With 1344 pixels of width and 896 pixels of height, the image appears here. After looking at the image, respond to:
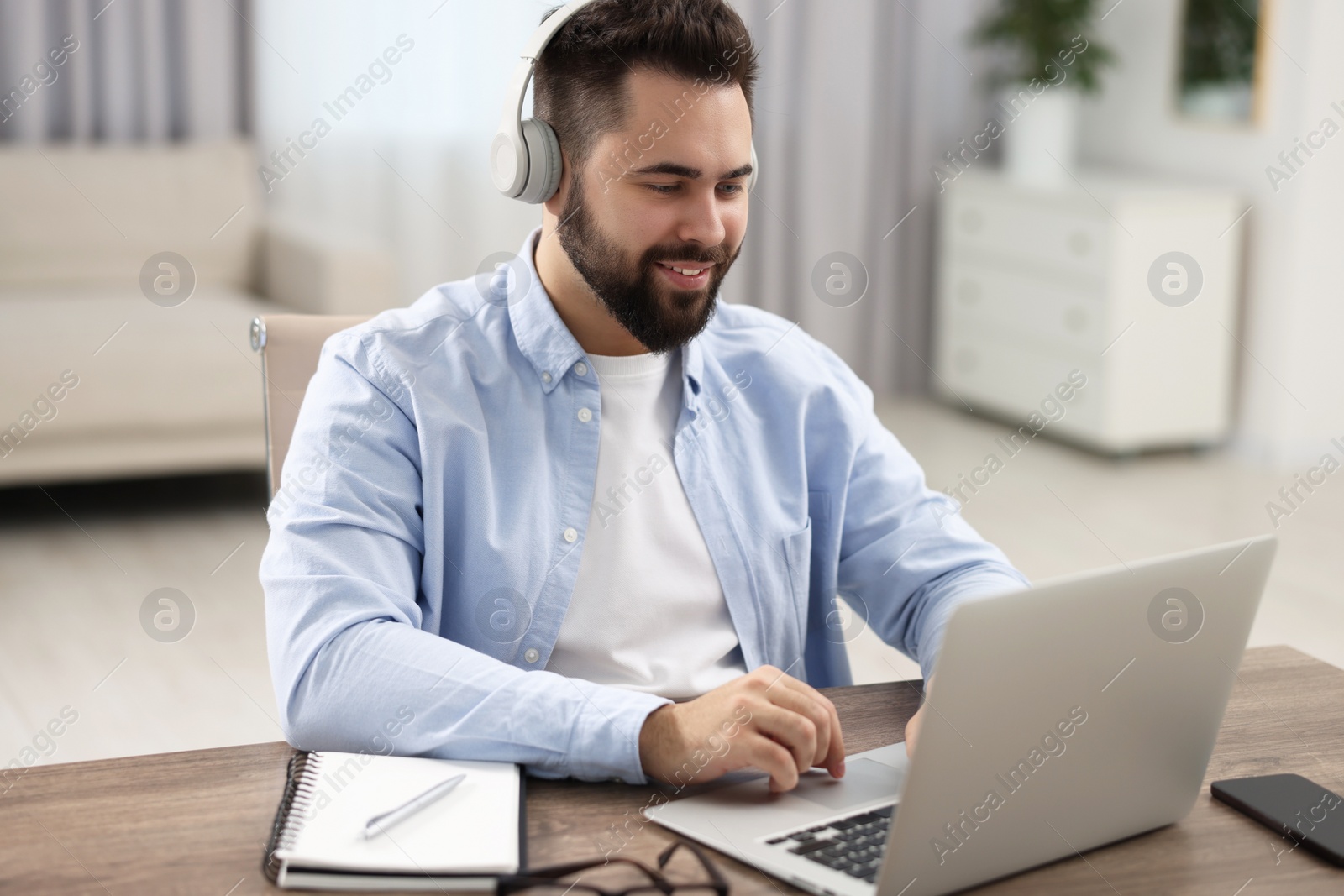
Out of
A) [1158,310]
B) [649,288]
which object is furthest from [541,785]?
[1158,310]

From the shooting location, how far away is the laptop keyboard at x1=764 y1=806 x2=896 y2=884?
33.3 inches

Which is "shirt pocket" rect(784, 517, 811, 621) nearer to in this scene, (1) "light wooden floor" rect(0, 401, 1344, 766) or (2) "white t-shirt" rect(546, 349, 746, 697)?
(2) "white t-shirt" rect(546, 349, 746, 697)

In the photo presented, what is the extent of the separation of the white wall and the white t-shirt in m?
3.31

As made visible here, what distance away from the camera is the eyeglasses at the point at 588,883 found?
0.81m

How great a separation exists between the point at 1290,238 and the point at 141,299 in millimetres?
3258

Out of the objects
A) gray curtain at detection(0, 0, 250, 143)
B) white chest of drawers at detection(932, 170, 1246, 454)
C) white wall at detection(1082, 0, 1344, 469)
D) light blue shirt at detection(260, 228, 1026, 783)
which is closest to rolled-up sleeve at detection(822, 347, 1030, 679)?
light blue shirt at detection(260, 228, 1026, 783)

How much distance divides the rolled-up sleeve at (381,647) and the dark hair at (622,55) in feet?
1.05

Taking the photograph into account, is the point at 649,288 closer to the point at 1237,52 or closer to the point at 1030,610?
the point at 1030,610

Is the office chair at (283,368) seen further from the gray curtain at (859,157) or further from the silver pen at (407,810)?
the gray curtain at (859,157)

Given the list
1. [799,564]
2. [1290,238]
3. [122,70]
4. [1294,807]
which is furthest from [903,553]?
[122,70]

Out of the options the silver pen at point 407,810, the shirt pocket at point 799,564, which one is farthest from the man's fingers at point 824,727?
the shirt pocket at point 799,564

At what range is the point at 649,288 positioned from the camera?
1289 millimetres

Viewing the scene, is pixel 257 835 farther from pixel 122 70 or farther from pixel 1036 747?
pixel 122 70

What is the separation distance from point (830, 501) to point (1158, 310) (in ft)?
10.0
